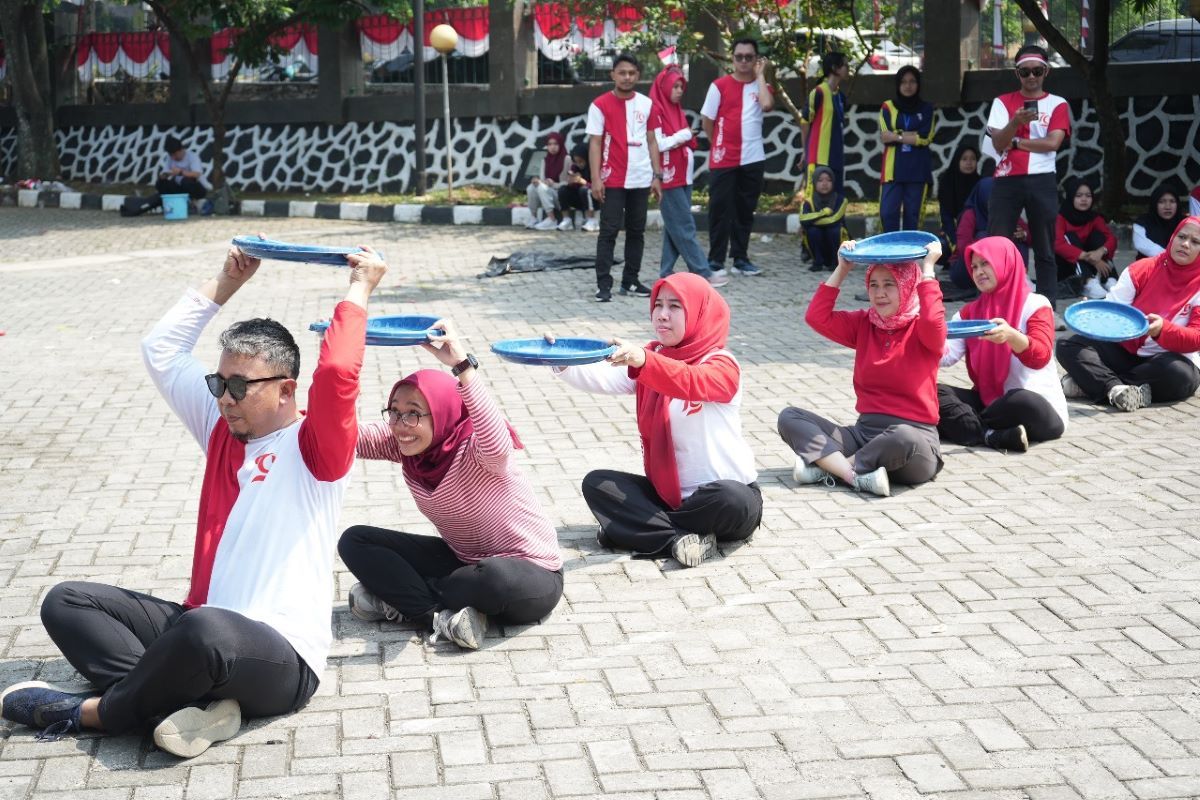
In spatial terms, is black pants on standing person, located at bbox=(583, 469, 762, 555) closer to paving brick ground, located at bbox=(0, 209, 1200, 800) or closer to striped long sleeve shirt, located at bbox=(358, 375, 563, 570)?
paving brick ground, located at bbox=(0, 209, 1200, 800)

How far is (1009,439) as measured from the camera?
7.63m

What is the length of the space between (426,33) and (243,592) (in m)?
18.7

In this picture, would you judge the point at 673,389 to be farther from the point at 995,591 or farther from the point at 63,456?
the point at 63,456

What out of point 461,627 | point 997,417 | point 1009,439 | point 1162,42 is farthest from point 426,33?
point 461,627

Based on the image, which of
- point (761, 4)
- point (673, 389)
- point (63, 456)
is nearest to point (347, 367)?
point (673, 389)

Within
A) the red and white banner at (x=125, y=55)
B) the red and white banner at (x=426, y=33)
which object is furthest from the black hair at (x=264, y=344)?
the red and white banner at (x=125, y=55)

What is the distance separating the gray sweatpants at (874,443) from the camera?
687 centimetres

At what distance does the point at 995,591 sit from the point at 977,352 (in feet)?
8.98

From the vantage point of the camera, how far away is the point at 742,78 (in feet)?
44.6

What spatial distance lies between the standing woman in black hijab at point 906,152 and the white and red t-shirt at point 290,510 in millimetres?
10217

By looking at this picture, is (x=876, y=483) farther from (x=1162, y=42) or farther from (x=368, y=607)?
(x=1162, y=42)

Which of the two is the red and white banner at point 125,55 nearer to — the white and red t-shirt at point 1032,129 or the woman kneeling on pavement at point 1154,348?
the white and red t-shirt at point 1032,129

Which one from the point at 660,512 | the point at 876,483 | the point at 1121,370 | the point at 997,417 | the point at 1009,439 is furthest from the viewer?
A: the point at 1121,370

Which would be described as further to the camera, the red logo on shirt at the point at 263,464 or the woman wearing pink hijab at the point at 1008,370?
the woman wearing pink hijab at the point at 1008,370
